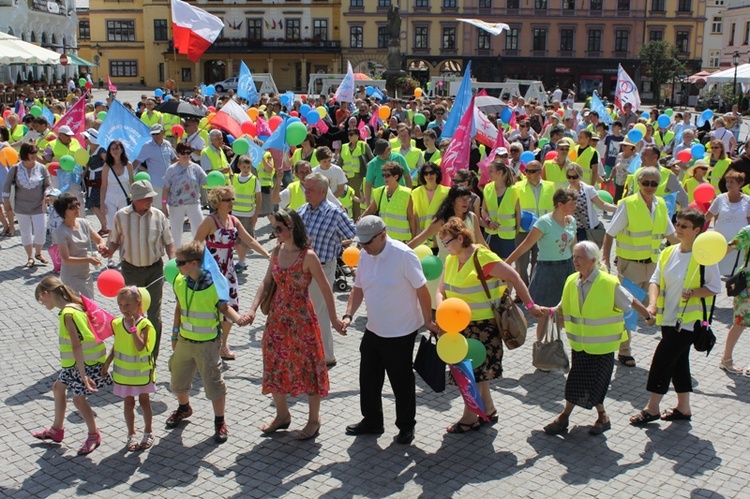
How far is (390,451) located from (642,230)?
10.6ft

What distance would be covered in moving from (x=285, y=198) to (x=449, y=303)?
3844mm

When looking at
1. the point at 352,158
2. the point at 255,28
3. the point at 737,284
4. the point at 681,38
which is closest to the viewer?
the point at 737,284

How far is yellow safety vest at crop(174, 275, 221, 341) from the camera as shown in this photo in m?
5.84

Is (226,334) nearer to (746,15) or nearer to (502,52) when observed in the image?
(502,52)

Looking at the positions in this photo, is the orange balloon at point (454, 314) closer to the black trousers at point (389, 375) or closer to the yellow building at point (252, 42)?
the black trousers at point (389, 375)

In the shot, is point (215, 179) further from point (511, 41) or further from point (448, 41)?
point (511, 41)

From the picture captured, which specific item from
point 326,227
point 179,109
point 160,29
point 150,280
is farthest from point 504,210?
point 160,29

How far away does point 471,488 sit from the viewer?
5328 mm

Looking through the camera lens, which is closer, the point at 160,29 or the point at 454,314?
the point at 454,314

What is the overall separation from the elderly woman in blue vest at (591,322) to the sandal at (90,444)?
10.5 ft

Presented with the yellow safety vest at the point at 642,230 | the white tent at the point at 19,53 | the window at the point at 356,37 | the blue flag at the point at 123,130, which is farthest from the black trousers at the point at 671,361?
the window at the point at 356,37

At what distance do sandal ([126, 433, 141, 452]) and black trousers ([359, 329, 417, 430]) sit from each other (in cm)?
160

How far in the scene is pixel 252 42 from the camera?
6900cm

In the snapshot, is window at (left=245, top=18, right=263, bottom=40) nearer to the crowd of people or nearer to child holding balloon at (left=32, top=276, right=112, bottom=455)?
the crowd of people
